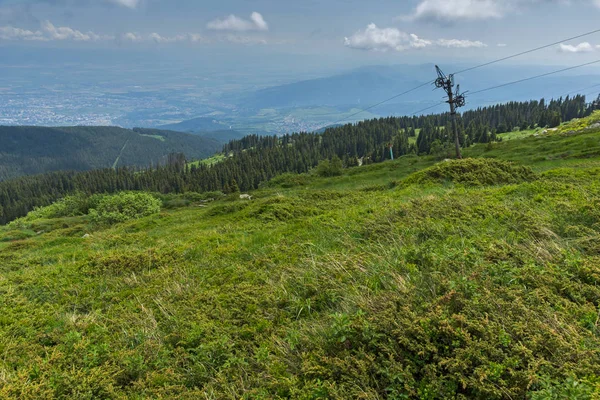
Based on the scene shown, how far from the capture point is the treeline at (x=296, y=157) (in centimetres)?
13312

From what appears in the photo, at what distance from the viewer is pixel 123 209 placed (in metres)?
46.6

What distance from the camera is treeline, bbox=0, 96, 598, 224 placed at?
13312 centimetres

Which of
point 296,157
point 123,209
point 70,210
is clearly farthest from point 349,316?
point 296,157

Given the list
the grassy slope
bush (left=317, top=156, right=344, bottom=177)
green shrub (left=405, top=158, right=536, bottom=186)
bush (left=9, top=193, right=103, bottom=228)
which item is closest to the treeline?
bush (left=9, top=193, right=103, bottom=228)

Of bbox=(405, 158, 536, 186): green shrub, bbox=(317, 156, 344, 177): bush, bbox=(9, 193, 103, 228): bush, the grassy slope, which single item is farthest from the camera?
bbox=(9, 193, 103, 228): bush

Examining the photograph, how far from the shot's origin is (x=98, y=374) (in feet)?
16.1

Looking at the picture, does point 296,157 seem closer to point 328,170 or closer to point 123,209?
point 328,170

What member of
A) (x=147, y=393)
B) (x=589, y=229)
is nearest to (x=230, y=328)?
(x=147, y=393)

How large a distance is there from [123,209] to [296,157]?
110m

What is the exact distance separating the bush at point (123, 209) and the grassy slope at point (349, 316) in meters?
36.2

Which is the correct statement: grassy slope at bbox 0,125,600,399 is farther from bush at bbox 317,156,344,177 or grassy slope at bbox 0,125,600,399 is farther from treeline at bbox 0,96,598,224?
treeline at bbox 0,96,598,224

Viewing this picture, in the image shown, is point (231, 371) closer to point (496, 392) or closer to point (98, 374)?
point (98, 374)

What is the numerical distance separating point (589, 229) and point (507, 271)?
2.93 metres

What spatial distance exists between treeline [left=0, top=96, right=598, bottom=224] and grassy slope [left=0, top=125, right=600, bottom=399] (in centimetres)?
11972
